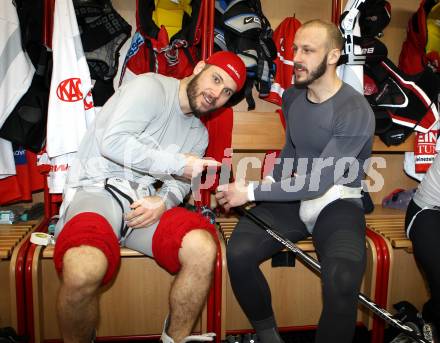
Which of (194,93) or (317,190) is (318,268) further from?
(194,93)

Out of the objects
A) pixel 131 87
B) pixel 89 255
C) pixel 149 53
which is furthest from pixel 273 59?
pixel 89 255

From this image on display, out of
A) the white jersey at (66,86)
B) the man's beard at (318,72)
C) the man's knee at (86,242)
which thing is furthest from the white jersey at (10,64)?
the man's beard at (318,72)

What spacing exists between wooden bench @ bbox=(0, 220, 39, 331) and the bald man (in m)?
0.83

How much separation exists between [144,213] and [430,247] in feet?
3.66

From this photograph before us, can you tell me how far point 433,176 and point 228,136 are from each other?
3.19 feet

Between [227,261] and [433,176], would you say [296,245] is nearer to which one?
[227,261]

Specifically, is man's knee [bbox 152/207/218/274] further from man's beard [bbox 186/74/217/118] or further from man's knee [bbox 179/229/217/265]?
man's beard [bbox 186/74/217/118]

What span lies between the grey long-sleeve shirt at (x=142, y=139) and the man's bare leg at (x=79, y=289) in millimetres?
363

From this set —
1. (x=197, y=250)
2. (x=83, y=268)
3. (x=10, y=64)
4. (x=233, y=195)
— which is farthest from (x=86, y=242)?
(x=10, y=64)

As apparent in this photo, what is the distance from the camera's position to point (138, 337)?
1.75 m

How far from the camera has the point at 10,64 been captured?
1714mm

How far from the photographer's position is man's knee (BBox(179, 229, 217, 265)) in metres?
1.38

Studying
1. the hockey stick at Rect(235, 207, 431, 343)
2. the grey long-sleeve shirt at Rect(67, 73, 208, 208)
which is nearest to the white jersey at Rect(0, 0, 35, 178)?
the grey long-sleeve shirt at Rect(67, 73, 208, 208)

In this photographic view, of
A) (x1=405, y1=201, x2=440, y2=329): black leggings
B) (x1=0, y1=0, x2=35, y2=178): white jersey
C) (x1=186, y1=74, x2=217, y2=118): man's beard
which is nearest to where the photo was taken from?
(x1=405, y1=201, x2=440, y2=329): black leggings
